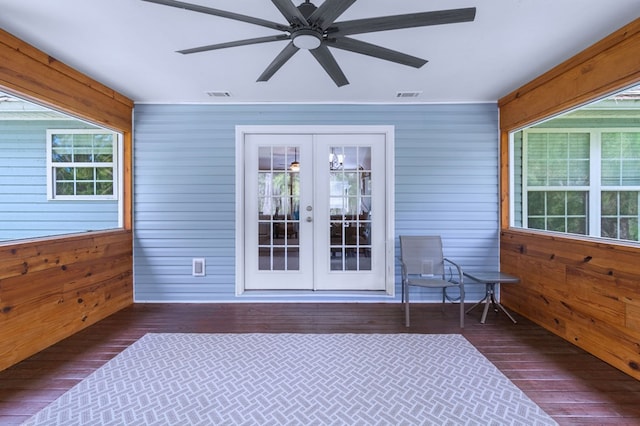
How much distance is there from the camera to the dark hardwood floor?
→ 6.12 ft

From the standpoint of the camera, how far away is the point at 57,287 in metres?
2.70

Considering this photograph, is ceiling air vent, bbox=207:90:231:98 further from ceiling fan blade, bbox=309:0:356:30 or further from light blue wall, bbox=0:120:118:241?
ceiling fan blade, bbox=309:0:356:30

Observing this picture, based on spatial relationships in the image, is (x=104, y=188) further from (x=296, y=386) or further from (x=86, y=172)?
(x=296, y=386)

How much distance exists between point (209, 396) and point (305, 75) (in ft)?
9.18

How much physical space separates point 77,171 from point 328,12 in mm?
4191

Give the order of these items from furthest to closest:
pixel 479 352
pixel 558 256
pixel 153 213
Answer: pixel 153 213 → pixel 558 256 → pixel 479 352

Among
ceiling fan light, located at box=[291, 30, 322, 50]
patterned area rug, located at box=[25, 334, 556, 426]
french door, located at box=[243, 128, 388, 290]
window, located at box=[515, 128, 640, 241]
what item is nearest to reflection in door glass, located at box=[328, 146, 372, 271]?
french door, located at box=[243, 128, 388, 290]

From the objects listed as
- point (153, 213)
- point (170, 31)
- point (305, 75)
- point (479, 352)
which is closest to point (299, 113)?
point (305, 75)

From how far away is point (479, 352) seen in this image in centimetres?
249

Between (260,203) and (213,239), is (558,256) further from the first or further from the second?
(213,239)

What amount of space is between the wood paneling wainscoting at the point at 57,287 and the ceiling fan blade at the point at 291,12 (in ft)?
8.55

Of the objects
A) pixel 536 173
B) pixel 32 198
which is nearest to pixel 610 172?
pixel 536 173

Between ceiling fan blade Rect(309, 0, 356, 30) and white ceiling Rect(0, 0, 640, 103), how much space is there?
1.68 feet

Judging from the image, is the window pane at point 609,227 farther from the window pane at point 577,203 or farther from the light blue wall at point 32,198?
the light blue wall at point 32,198
